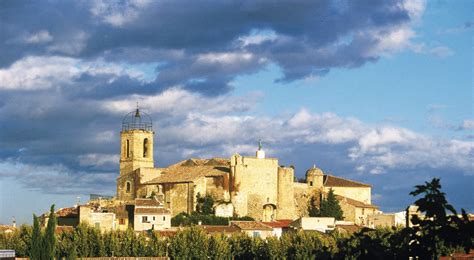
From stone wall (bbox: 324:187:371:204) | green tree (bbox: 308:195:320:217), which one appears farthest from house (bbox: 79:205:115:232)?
stone wall (bbox: 324:187:371:204)

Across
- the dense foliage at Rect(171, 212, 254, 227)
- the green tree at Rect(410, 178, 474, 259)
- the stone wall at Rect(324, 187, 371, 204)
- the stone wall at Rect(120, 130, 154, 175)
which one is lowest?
the green tree at Rect(410, 178, 474, 259)

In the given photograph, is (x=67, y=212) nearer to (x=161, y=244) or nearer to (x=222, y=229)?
(x=222, y=229)

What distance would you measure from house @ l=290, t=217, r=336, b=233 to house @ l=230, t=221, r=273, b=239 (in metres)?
2.51

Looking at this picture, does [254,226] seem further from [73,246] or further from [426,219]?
[426,219]

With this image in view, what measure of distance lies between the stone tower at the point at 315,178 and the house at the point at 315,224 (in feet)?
22.1

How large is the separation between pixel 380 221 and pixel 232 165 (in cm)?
1281

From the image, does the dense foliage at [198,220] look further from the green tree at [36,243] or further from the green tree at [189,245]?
the green tree at [36,243]

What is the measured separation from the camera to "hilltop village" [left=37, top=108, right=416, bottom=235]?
238ft

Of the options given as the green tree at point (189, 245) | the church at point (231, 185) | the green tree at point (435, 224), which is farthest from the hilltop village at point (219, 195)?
the green tree at point (435, 224)

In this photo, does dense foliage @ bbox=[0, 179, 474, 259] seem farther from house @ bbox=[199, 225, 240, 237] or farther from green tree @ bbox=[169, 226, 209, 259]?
house @ bbox=[199, 225, 240, 237]

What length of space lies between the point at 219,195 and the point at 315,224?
8.30 meters

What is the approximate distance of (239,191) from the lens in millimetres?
77688

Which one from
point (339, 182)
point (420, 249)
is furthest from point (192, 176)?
point (420, 249)

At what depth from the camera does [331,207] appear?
8019cm
